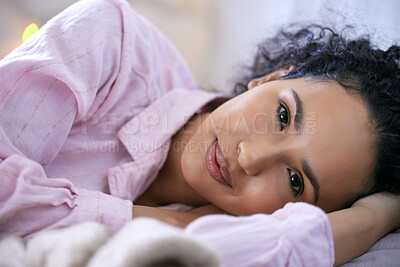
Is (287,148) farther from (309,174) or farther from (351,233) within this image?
(351,233)

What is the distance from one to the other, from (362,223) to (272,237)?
0.26 metres

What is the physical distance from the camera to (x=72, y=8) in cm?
83

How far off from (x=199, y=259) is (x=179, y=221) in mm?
362

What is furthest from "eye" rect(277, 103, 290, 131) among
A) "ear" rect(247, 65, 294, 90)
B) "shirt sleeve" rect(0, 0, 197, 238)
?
"shirt sleeve" rect(0, 0, 197, 238)

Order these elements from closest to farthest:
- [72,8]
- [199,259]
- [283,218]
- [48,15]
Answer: [199,259]
[283,218]
[72,8]
[48,15]

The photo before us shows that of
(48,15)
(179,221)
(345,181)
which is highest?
(48,15)

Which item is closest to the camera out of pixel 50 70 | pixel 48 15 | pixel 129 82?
pixel 50 70

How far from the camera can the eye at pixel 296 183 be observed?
722 mm

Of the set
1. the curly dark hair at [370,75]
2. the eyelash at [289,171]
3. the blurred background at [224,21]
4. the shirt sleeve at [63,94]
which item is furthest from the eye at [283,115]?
the blurred background at [224,21]

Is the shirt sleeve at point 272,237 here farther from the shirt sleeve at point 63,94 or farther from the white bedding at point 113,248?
the shirt sleeve at point 63,94

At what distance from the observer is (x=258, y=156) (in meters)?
0.69

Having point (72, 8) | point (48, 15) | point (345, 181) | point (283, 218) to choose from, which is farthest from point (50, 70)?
point (48, 15)

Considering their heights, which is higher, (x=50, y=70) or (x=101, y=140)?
(x=50, y=70)

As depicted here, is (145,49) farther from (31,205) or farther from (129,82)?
(31,205)
